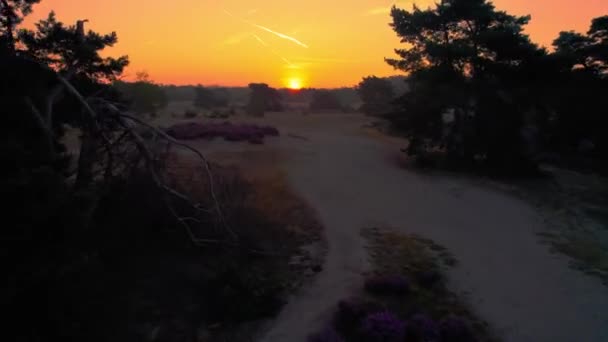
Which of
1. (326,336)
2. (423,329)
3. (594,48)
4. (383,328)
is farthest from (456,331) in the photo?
(594,48)

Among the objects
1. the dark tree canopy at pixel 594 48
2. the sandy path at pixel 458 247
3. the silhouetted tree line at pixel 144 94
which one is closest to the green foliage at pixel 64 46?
the sandy path at pixel 458 247

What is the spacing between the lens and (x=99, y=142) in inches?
294

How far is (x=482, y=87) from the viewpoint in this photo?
18172 mm

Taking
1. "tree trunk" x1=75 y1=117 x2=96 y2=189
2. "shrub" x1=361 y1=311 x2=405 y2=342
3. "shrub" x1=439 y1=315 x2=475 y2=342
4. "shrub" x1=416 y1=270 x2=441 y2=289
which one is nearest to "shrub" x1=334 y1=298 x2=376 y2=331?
"shrub" x1=361 y1=311 x2=405 y2=342

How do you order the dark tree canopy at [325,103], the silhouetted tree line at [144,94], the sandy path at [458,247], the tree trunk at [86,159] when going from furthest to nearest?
the dark tree canopy at [325,103] → the silhouetted tree line at [144,94] → the tree trunk at [86,159] → the sandy path at [458,247]

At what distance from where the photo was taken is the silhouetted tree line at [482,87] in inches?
690

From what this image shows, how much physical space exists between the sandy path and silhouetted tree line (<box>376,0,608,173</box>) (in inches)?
102

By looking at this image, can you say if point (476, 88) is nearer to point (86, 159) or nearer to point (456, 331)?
point (456, 331)

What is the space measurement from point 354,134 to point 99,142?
21549 millimetres

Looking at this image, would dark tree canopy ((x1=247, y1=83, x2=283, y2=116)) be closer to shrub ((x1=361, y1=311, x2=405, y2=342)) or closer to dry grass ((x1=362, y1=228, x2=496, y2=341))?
dry grass ((x1=362, y1=228, x2=496, y2=341))

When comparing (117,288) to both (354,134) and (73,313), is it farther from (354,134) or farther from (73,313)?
(354,134)

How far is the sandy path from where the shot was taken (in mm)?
6621

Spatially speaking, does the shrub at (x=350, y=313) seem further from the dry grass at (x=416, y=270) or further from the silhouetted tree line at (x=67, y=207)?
the silhouetted tree line at (x=67, y=207)

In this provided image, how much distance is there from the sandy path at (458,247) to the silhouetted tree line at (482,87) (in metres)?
2.59
